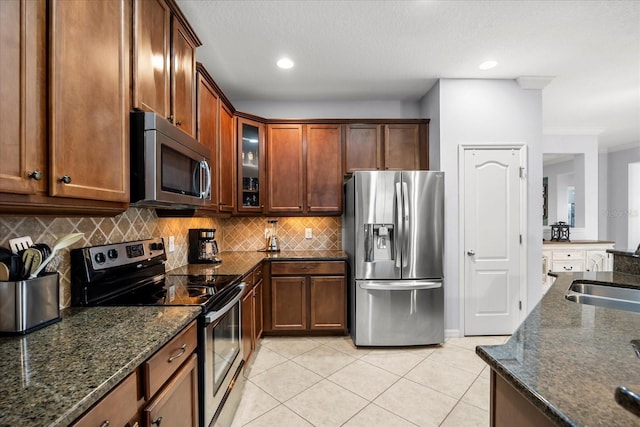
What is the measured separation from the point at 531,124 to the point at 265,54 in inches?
111

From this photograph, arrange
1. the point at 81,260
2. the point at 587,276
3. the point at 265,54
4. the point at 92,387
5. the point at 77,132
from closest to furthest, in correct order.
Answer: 1. the point at 92,387
2. the point at 77,132
3. the point at 81,260
4. the point at 587,276
5. the point at 265,54

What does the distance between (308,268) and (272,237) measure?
2.42 ft

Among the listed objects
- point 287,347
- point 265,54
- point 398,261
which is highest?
point 265,54

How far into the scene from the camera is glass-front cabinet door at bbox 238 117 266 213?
318cm

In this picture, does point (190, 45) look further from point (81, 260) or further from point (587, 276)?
point (587, 276)

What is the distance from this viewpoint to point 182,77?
6.28 feet

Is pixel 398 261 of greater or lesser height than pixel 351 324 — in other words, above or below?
above

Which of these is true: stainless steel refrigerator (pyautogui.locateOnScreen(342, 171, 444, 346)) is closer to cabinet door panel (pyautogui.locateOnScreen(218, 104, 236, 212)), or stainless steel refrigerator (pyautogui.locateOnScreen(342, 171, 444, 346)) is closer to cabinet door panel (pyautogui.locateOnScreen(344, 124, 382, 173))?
cabinet door panel (pyautogui.locateOnScreen(344, 124, 382, 173))

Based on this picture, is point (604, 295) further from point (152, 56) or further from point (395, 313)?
point (152, 56)

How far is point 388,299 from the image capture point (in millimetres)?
2834

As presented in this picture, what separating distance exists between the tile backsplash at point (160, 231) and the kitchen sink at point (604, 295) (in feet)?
7.64

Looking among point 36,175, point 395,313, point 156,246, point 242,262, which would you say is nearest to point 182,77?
point 156,246

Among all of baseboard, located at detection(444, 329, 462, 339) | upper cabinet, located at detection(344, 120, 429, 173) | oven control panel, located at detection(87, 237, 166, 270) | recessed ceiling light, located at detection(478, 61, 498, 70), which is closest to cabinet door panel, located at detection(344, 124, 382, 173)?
upper cabinet, located at detection(344, 120, 429, 173)

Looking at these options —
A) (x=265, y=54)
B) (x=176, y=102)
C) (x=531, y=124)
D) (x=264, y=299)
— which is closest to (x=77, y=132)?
(x=176, y=102)
